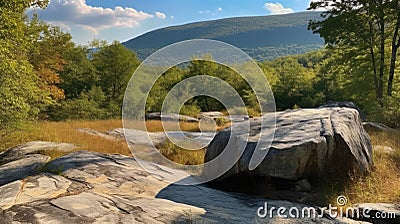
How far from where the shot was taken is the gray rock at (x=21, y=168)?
5.68 meters

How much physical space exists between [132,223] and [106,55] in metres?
37.4

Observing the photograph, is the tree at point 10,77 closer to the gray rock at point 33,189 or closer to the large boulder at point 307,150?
the gray rock at point 33,189

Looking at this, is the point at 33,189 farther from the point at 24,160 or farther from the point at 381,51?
the point at 381,51

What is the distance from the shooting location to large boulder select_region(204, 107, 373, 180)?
588 cm

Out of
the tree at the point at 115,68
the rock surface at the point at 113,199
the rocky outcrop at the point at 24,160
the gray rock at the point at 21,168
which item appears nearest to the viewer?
the rock surface at the point at 113,199

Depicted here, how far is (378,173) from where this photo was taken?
21.5ft

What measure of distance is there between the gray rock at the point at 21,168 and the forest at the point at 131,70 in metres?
2.11

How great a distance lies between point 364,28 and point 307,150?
13.4m

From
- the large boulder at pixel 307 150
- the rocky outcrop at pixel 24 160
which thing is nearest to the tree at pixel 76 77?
the rocky outcrop at pixel 24 160

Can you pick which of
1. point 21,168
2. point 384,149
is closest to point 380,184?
point 384,149

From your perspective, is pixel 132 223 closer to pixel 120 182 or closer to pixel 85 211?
pixel 85 211

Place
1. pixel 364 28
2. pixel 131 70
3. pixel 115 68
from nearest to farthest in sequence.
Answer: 1. pixel 364 28
2. pixel 115 68
3. pixel 131 70

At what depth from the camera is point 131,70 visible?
126 ft

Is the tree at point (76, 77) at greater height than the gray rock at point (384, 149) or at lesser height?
greater
